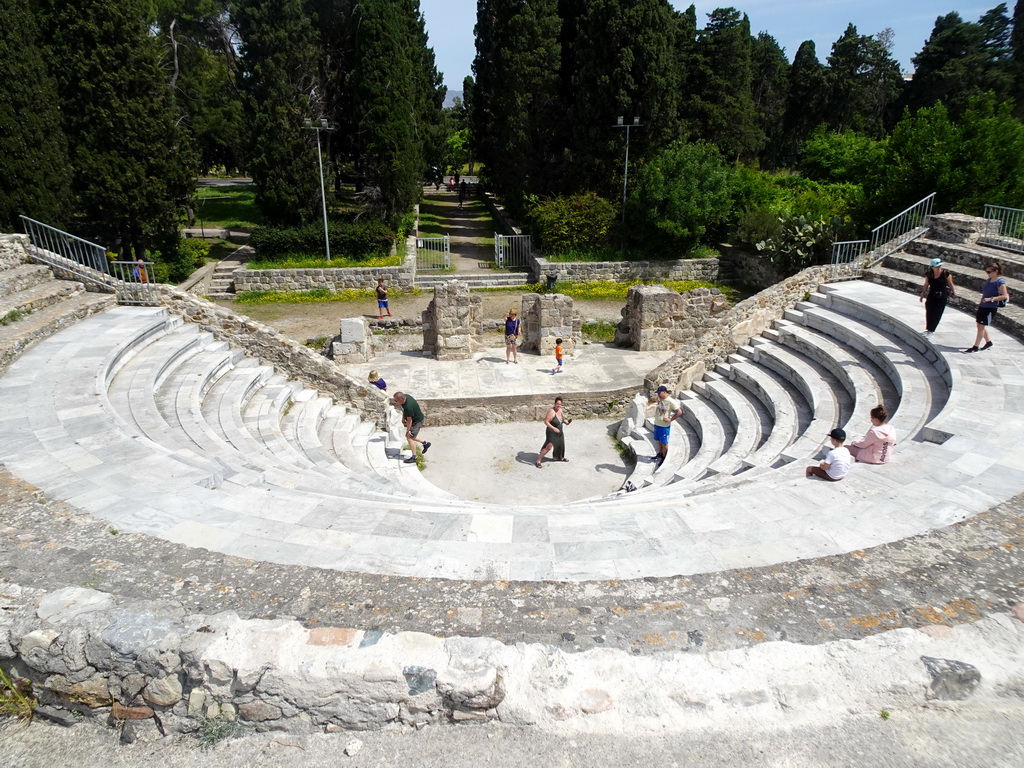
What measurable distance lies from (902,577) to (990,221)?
1226 cm

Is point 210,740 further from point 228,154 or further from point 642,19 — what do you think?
point 228,154

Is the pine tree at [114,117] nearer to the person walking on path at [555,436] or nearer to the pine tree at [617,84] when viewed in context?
the pine tree at [617,84]

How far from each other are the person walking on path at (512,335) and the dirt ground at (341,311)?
13.8 ft

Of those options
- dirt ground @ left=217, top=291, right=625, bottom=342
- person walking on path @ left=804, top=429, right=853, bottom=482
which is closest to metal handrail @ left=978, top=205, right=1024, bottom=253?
dirt ground @ left=217, top=291, right=625, bottom=342

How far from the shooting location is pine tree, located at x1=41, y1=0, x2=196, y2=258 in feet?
56.5

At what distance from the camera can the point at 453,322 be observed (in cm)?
1410

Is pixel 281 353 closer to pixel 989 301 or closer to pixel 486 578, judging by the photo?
pixel 486 578

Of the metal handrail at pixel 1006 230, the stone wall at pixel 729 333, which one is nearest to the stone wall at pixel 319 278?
the stone wall at pixel 729 333

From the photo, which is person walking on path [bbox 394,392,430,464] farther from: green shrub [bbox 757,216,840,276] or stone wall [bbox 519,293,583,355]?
green shrub [bbox 757,216,840,276]

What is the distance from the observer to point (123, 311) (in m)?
12.0

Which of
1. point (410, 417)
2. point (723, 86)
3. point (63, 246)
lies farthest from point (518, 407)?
point (723, 86)

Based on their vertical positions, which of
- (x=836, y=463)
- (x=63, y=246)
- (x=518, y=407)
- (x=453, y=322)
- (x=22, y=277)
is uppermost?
(x=63, y=246)

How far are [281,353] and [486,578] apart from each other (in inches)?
344

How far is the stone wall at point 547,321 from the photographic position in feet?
46.8
